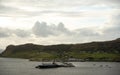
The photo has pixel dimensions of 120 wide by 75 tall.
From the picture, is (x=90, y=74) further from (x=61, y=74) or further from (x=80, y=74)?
(x=61, y=74)

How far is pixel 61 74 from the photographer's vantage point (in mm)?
169375

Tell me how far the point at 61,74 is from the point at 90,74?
17.8 m

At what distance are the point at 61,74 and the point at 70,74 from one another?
5960mm

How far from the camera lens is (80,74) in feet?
561

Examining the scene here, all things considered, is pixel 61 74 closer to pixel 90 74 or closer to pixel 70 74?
pixel 70 74

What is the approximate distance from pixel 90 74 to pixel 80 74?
240 inches

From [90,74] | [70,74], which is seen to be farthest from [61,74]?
[90,74]

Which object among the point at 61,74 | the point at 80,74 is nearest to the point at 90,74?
the point at 80,74

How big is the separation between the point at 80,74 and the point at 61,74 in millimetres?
11692

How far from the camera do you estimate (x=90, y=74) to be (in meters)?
171

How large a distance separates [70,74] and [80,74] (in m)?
6.10

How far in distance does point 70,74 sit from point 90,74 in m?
12.2

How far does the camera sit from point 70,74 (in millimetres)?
171625
